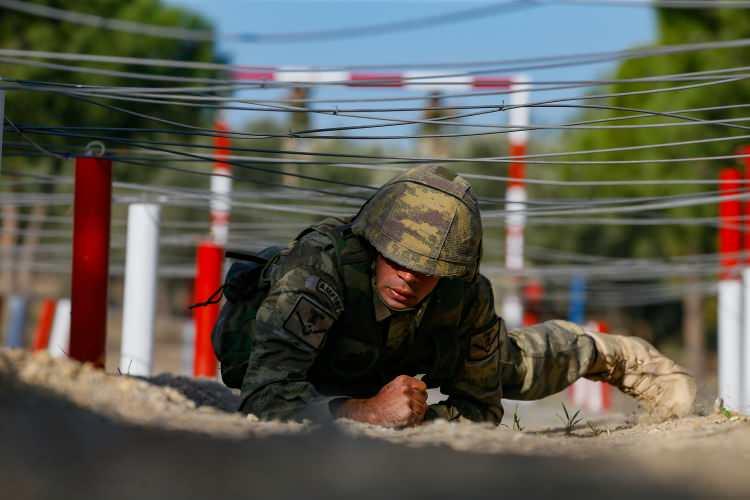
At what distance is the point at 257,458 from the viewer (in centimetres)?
198

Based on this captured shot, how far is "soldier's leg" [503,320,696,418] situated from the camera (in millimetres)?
4066

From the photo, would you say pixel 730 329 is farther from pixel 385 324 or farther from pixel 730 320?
pixel 385 324

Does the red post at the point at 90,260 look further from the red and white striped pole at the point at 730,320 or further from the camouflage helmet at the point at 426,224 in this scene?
the red and white striped pole at the point at 730,320

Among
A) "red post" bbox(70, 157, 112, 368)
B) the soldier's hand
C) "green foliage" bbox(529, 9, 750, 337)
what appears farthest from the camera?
"green foliage" bbox(529, 9, 750, 337)

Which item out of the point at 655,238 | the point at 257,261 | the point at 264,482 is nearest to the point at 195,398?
the point at 257,261

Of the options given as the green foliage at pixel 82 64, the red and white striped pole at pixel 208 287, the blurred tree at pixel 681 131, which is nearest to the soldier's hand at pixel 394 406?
the red and white striped pole at pixel 208 287

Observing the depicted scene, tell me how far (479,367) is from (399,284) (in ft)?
1.93

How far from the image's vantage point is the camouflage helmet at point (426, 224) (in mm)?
3199

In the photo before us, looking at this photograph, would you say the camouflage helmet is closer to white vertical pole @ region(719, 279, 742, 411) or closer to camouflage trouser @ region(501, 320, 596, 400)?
camouflage trouser @ region(501, 320, 596, 400)

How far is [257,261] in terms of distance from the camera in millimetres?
3645

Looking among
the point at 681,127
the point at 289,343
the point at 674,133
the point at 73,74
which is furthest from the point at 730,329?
the point at 73,74

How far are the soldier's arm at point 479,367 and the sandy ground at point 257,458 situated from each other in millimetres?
1069

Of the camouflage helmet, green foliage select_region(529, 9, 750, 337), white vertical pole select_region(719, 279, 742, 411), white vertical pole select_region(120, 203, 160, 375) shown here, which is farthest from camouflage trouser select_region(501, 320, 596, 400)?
green foliage select_region(529, 9, 750, 337)

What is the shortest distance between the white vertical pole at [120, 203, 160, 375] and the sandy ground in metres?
2.86
